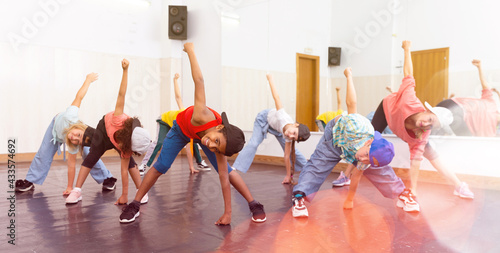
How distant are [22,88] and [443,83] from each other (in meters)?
5.78

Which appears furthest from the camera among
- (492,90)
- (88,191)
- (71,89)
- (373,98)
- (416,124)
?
(71,89)

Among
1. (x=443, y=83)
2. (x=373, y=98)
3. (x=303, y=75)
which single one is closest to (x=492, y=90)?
(x=443, y=83)

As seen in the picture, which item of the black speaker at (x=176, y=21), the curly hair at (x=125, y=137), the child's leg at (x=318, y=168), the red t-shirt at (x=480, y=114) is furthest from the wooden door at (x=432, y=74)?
the black speaker at (x=176, y=21)

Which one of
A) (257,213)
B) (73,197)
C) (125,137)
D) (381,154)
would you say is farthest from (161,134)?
(381,154)

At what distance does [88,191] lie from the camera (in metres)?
3.50

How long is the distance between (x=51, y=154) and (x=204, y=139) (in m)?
2.06

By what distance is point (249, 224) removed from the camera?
8.03 feet

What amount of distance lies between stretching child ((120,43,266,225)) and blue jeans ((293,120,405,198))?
40 cm

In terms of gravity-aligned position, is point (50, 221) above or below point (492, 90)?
below

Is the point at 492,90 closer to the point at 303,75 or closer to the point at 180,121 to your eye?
the point at 303,75

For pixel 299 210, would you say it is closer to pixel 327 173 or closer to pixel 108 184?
pixel 327 173

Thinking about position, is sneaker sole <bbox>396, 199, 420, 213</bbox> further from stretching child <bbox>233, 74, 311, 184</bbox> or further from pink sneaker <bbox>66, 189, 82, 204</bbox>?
pink sneaker <bbox>66, 189, 82, 204</bbox>

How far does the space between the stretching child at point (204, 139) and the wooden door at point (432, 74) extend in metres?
2.89

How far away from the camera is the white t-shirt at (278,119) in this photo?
12.5ft
